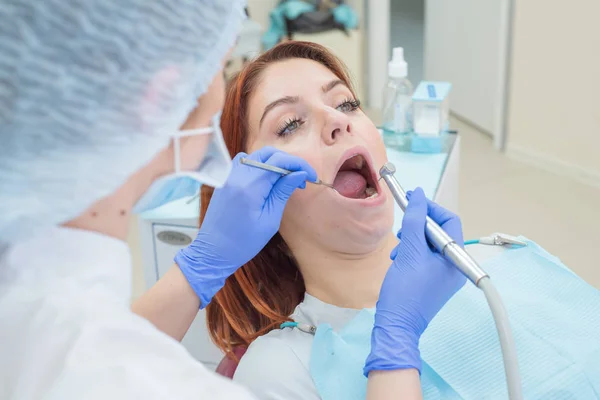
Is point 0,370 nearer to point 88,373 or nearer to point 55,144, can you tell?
point 88,373

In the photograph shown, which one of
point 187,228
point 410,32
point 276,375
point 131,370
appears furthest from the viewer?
point 410,32

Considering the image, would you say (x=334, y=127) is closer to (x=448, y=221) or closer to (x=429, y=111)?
(x=448, y=221)

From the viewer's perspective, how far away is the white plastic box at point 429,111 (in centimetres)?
207

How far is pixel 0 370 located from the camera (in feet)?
2.51

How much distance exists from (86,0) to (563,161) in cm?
317

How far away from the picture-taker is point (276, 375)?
1.16 metres

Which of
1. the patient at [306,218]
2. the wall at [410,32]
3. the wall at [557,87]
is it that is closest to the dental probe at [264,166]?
the patient at [306,218]

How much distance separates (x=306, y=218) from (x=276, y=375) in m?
0.32

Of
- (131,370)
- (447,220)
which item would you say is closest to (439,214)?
(447,220)

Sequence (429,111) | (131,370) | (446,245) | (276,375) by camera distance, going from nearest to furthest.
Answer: (131,370) → (446,245) → (276,375) → (429,111)

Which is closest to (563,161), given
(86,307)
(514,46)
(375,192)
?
(514,46)

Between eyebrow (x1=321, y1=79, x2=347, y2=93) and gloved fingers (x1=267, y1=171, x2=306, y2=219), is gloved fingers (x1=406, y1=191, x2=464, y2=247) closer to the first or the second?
gloved fingers (x1=267, y1=171, x2=306, y2=219)

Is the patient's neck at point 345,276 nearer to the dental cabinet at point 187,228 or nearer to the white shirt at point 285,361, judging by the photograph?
the white shirt at point 285,361

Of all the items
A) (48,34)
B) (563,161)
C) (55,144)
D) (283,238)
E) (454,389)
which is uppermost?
(48,34)
